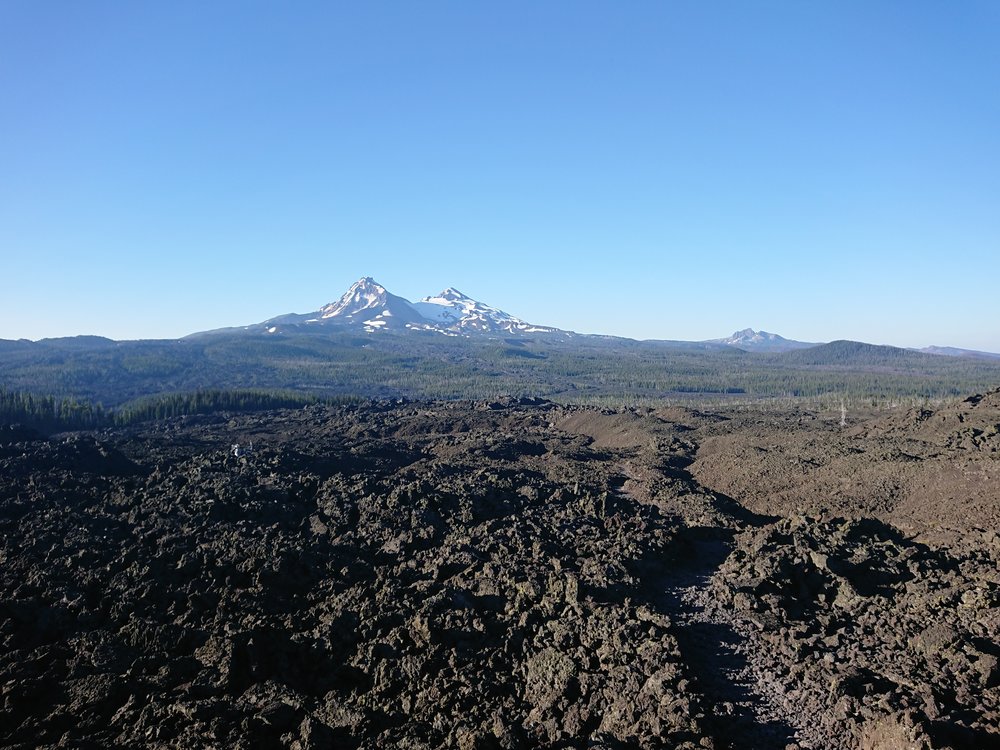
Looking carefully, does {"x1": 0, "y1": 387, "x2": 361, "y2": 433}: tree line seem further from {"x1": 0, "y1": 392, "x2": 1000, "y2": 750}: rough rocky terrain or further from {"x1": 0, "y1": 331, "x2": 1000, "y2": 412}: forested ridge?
{"x1": 0, "y1": 392, "x2": 1000, "y2": 750}: rough rocky terrain

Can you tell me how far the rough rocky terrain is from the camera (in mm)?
14539

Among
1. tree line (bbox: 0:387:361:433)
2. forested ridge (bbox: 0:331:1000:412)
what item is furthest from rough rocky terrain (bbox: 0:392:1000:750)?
forested ridge (bbox: 0:331:1000:412)

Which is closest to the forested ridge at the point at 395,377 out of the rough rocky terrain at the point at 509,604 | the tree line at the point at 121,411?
the tree line at the point at 121,411

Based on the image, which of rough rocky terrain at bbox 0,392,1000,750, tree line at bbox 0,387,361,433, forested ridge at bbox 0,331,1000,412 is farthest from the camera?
forested ridge at bbox 0,331,1000,412

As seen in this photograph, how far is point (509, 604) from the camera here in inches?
815

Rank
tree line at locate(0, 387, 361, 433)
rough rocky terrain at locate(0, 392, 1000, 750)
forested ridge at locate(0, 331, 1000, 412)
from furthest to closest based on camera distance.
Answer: forested ridge at locate(0, 331, 1000, 412) → tree line at locate(0, 387, 361, 433) → rough rocky terrain at locate(0, 392, 1000, 750)

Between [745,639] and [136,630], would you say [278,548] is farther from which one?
[745,639]

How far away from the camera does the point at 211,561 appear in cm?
2442

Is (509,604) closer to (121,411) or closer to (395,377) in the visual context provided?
(121,411)

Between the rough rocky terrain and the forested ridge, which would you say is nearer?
the rough rocky terrain

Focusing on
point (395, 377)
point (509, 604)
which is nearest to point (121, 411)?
point (509, 604)

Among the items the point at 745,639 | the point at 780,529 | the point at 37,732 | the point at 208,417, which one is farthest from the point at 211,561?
the point at 208,417

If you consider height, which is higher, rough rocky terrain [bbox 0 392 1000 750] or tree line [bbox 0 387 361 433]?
rough rocky terrain [bbox 0 392 1000 750]

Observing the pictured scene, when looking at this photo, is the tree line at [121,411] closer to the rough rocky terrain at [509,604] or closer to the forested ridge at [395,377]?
the forested ridge at [395,377]
